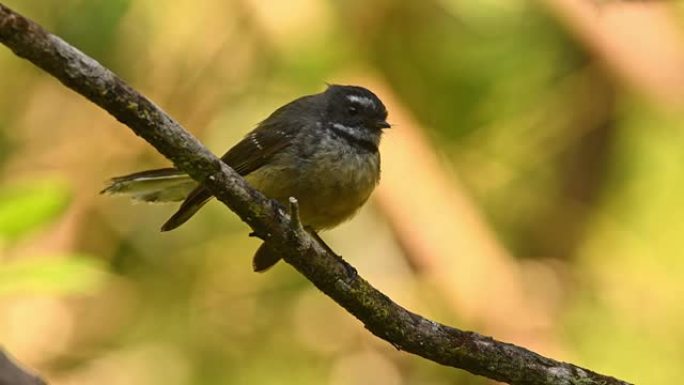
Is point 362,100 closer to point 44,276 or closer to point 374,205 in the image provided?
point 374,205

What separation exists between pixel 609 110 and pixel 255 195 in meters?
3.53

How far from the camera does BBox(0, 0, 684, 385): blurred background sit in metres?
5.64

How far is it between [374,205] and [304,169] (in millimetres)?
1751

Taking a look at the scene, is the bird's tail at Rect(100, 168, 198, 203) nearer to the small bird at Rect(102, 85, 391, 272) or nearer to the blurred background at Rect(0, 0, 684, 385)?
the small bird at Rect(102, 85, 391, 272)

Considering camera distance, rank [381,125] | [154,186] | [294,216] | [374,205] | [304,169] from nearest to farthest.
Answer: [294,216] < [304,169] < [154,186] < [381,125] < [374,205]

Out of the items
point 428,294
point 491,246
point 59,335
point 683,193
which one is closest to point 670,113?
point 683,193

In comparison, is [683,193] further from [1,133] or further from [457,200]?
[1,133]

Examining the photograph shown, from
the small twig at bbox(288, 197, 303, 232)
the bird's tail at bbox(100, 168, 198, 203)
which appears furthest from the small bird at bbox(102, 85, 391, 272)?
the small twig at bbox(288, 197, 303, 232)

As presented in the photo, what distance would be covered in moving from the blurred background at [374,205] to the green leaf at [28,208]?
78.3 inches

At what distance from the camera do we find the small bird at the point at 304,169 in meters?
4.21

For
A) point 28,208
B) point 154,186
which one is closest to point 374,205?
point 154,186

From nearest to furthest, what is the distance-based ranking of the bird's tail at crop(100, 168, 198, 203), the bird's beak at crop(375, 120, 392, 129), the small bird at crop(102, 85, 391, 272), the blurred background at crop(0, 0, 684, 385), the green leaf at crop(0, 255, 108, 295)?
the green leaf at crop(0, 255, 108, 295) → the small bird at crop(102, 85, 391, 272) → the bird's tail at crop(100, 168, 198, 203) → the bird's beak at crop(375, 120, 392, 129) → the blurred background at crop(0, 0, 684, 385)

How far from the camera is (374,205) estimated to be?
5957 millimetres

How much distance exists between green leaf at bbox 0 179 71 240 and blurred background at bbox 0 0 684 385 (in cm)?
199
